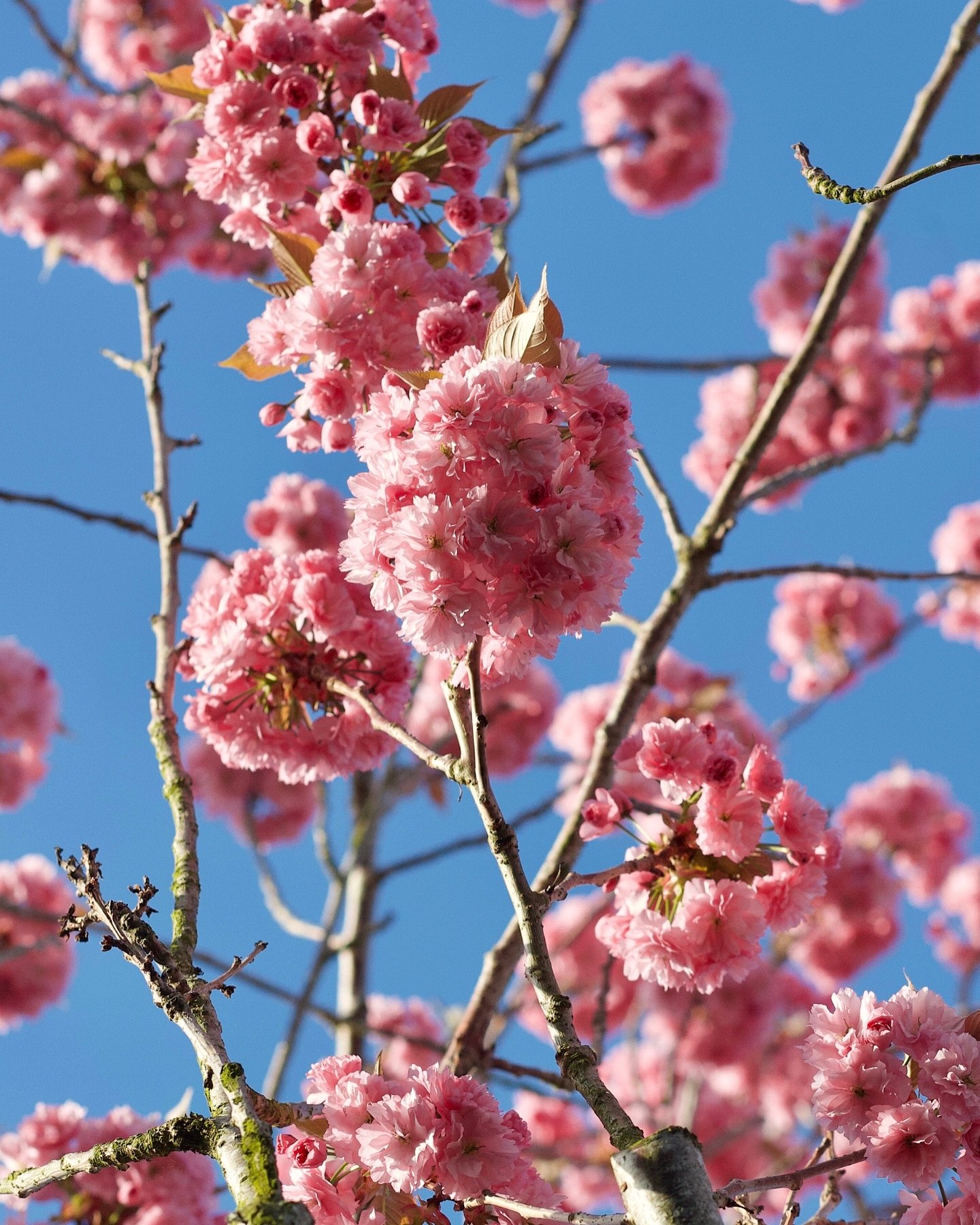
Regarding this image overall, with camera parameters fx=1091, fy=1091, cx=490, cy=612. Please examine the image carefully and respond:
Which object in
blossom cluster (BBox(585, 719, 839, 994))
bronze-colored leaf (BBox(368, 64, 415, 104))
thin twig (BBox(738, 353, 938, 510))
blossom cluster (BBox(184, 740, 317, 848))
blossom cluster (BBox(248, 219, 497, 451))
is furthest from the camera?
blossom cluster (BBox(184, 740, 317, 848))

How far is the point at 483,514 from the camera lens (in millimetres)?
1596

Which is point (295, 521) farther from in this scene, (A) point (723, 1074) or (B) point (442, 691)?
(A) point (723, 1074)

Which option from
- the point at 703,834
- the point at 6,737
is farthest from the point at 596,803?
the point at 6,737

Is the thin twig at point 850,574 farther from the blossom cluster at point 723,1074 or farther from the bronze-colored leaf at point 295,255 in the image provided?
the blossom cluster at point 723,1074

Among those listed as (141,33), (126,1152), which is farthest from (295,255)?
(141,33)

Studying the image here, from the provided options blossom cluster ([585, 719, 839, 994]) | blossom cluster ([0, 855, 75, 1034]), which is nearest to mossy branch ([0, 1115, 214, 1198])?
blossom cluster ([585, 719, 839, 994])

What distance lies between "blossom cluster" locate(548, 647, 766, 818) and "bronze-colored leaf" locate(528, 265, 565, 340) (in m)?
2.26

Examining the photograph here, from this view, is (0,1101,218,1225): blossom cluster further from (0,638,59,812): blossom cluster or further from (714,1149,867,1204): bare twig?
(0,638,59,812): blossom cluster

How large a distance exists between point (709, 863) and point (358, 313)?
4.28 feet

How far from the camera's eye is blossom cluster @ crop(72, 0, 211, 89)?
24.5 feet

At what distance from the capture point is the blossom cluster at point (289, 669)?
7.89 ft

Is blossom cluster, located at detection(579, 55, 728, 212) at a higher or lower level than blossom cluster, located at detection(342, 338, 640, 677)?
higher

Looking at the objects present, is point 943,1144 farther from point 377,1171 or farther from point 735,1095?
point 735,1095

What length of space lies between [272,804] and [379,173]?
18.6 ft
